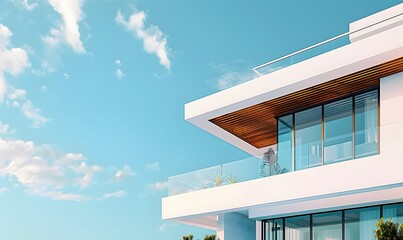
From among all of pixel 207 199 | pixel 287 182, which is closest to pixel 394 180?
pixel 287 182

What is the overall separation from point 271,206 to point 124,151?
18.5m

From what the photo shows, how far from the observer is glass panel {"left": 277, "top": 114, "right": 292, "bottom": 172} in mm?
19844

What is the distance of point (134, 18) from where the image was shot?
3388 centimetres

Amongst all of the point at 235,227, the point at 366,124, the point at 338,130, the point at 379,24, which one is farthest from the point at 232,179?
the point at 379,24

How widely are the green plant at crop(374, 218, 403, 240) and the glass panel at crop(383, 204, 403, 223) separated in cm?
105

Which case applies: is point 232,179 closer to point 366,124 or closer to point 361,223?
point 361,223

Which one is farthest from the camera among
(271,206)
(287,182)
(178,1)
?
(178,1)

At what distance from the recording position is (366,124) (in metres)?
19.1

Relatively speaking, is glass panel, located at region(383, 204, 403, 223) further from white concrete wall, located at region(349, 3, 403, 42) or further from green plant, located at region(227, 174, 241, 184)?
white concrete wall, located at region(349, 3, 403, 42)

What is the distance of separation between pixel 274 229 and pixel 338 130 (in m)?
3.52

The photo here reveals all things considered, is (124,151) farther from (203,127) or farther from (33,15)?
(203,127)

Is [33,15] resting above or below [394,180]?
above

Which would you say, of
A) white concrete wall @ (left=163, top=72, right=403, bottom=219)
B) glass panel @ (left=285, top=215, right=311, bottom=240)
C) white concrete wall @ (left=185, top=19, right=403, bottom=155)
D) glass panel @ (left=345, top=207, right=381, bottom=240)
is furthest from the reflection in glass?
white concrete wall @ (left=185, top=19, right=403, bottom=155)

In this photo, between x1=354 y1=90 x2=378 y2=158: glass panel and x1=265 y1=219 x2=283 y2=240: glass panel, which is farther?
x1=265 y1=219 x2=283 y2=240: glass panel
